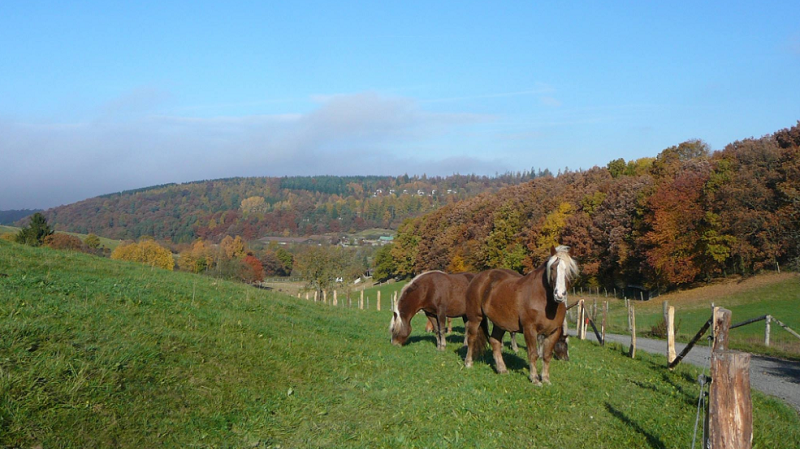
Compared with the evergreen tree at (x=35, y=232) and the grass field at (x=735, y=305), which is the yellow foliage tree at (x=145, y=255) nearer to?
the evergreen tree at (x=35, y=232)

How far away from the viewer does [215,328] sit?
11.2 m

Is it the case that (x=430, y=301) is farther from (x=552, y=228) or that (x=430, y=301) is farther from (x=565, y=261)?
(x=552, y=228)

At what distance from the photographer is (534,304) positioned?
37.2 ft

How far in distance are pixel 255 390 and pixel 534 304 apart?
557 centimetres

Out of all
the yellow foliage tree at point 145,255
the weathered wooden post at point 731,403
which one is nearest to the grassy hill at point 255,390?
the weathered wooden post at point 731,403

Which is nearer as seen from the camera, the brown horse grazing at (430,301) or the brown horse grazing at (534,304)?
the brown horse grazing at (534,304)

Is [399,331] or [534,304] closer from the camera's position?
[534,304]

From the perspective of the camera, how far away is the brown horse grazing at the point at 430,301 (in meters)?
16.0

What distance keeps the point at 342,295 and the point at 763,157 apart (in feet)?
152

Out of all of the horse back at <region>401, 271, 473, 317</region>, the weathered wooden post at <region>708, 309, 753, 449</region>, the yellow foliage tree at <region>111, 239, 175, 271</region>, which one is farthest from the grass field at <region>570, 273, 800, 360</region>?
the yellow foliage tree at <region>111, 239, 175, 271</region>

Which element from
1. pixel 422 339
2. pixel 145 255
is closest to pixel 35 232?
pixel 422 339

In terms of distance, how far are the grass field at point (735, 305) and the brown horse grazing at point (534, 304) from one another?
22.2 meters

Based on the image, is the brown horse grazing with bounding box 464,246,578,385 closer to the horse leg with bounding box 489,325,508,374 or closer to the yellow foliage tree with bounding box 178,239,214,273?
the horse leg with bounding box 489,325,508,374

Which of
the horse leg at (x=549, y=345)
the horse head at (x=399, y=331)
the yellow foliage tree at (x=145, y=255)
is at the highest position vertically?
the horse leg at (x=549, y=345)
